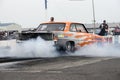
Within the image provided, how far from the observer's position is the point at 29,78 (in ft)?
29.5

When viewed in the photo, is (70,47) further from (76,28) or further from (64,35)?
(76,28)

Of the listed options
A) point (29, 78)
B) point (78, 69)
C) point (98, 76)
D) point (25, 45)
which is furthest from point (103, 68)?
point (25, 45)

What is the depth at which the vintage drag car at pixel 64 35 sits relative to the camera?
16.4 metres

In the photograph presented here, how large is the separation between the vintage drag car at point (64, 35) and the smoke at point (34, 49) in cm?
27

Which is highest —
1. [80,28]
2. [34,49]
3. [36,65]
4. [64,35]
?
[80,28]

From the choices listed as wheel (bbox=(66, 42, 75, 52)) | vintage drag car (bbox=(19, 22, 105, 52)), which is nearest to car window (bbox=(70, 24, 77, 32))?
vintage drag car (bbox=(19, 22, 105, 52))

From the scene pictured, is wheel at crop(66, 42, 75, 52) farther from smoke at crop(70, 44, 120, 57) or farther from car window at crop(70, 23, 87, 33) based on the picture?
car window at crop(70, 23, 87, 33)

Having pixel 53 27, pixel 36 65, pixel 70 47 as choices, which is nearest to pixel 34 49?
pixel 53 27

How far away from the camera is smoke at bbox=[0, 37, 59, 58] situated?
16.0 metres

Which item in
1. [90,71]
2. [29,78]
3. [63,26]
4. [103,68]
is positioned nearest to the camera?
[29,78]

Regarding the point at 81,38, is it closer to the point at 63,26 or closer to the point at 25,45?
the point at 63,26

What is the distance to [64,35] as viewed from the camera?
1681 centimetres

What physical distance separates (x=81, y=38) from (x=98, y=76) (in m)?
8.43

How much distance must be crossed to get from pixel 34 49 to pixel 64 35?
65.0 inches
